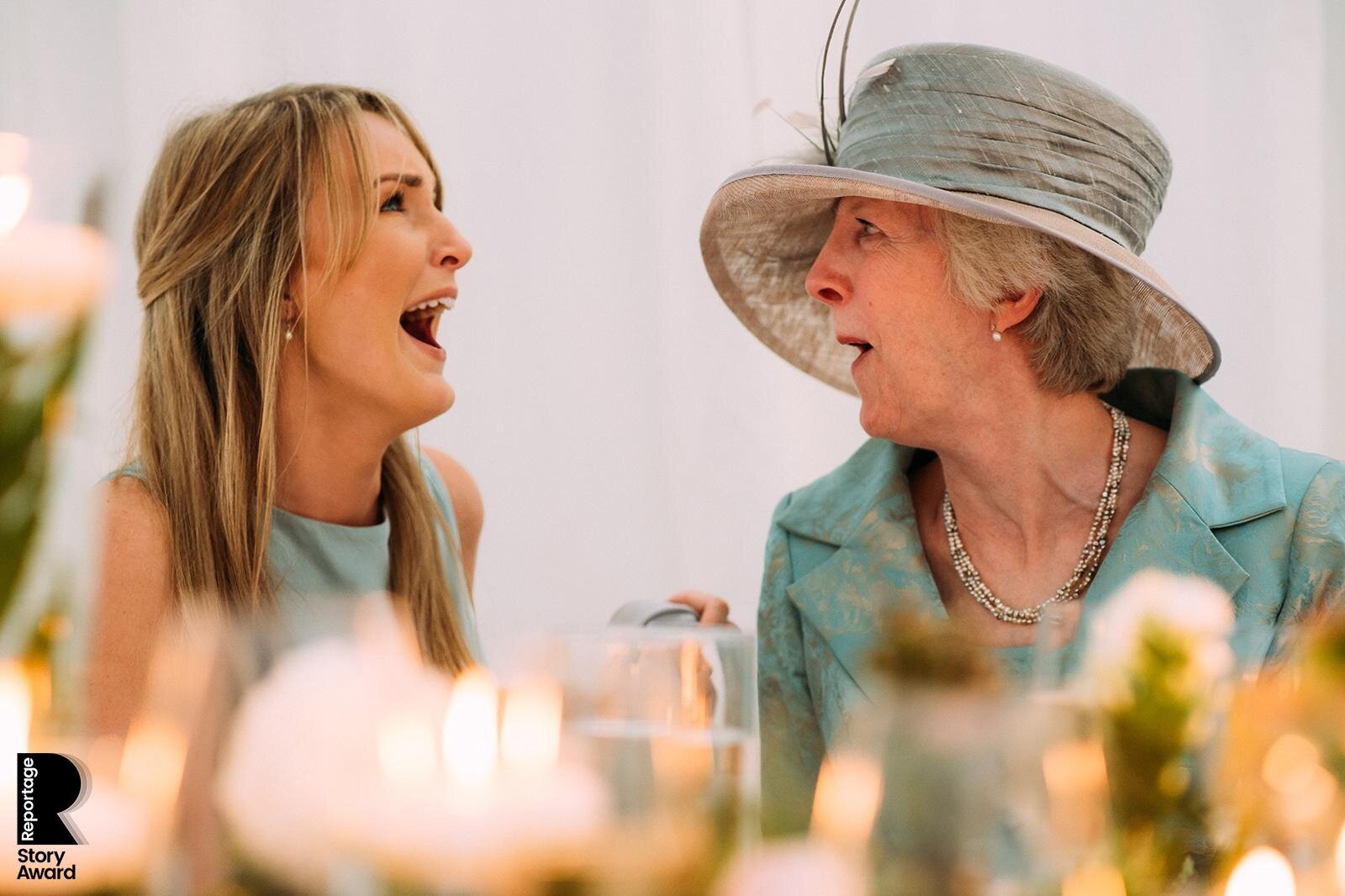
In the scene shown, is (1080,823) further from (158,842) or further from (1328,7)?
(1328,7)

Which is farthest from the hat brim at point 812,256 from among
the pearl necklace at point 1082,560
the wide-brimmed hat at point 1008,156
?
the pearl necklace at point 1082,560

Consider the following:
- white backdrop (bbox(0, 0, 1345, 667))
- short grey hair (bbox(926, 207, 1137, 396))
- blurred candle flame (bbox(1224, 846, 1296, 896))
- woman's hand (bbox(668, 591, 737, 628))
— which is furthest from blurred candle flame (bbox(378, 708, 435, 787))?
white backdrop (bbox(0, 0, 1345, 667))

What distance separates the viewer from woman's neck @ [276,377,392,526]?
1.27m

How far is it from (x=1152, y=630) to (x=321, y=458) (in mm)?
1027

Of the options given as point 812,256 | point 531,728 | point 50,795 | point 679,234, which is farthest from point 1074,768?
point 679,234

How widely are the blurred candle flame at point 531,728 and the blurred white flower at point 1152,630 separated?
16 centimetres

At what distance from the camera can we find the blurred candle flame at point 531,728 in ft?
1.15

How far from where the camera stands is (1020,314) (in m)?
1.24

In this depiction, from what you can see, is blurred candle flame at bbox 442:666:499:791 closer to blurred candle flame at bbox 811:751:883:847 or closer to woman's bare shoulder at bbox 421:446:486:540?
blurred candle flame at bbox 811:751:883:847

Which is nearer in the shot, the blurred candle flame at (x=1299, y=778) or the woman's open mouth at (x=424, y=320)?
the blurred candle flame at (x=1299, y=778)

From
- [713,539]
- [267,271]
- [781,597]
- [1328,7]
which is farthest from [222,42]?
[1328,7]

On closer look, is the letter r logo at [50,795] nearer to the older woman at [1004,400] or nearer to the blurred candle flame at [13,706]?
the blurred candle flame at [13,706]

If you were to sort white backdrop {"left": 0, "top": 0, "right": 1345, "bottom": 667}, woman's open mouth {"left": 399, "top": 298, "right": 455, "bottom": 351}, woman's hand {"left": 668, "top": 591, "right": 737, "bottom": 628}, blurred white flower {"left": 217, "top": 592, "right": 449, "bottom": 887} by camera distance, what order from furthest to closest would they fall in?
white backdrop {"left": 0, "top": 0, "right": 1345, "bottom": 667}, woman's open mouth {"left": 399, "top": 298, "right": 455, "bottom": 351}, woman's hand {"left": 668, "top": 591, "right": 737, "bottom": 628}, blurred white flower {"left": 217, "top": 592, "right": 449, "bottom": 887}

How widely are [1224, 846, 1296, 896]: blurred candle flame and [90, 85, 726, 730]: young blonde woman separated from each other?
861mm
